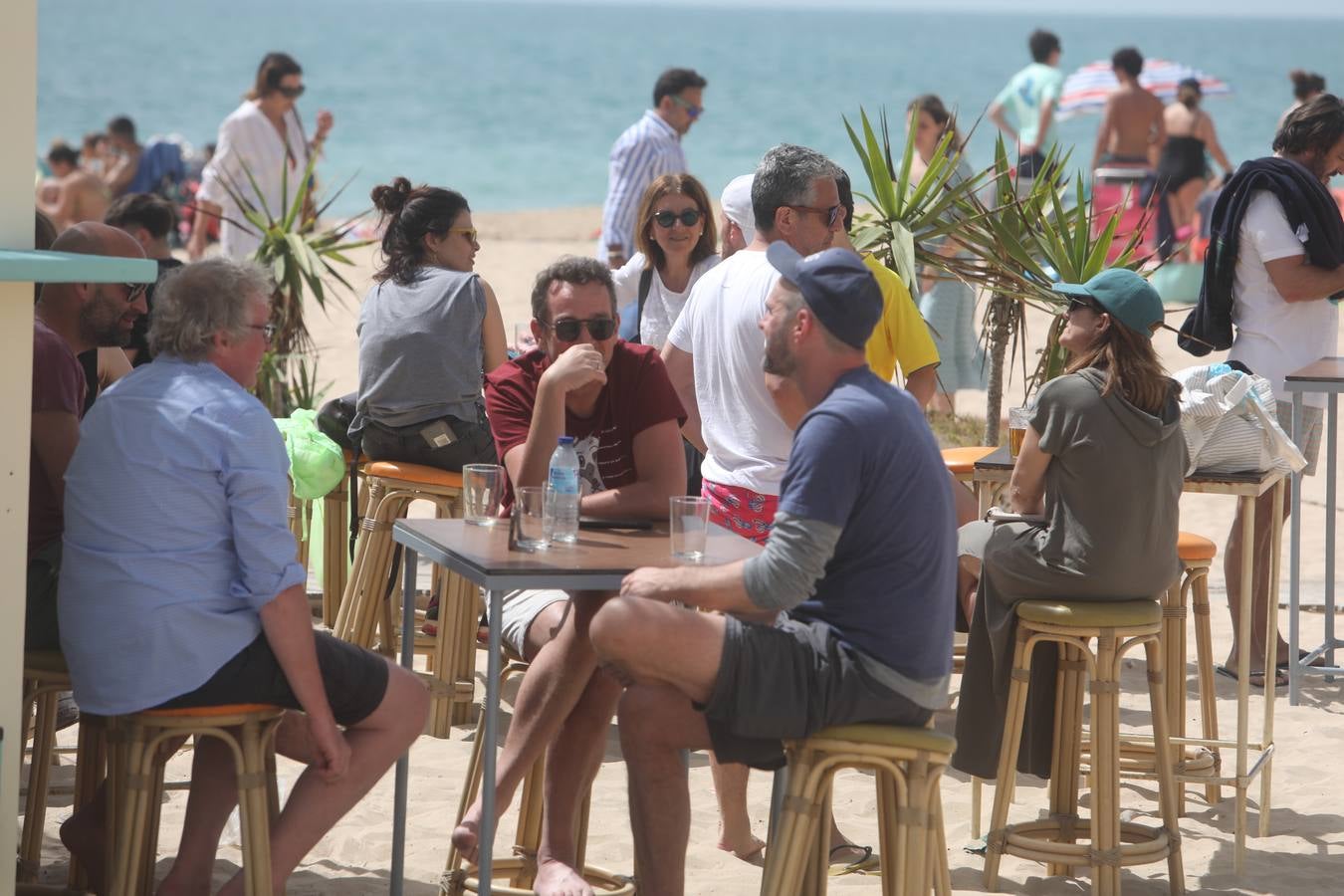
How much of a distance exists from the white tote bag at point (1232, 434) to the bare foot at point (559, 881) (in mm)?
1945

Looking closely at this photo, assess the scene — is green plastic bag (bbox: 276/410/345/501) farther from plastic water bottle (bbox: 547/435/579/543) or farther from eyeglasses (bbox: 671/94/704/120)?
eyeglasses (bbox: 671/94/704/120)

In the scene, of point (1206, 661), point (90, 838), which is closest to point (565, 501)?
point (90, 838)

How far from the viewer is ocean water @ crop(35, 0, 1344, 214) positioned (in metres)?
51.8

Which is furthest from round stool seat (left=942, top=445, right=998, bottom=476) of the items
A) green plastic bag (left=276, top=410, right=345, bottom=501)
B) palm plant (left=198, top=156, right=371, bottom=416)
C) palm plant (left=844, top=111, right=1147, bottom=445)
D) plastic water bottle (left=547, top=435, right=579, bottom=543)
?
palm plant (left=198, top=156, right=371, bottom=416)

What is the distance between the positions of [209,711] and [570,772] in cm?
81

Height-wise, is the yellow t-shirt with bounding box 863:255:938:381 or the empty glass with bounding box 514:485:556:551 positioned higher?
the yellow t-shirt with bounding box 863:255:938:381

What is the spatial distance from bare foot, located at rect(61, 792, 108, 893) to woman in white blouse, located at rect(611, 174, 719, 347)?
277cm

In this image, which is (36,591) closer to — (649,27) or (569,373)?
(569,373)

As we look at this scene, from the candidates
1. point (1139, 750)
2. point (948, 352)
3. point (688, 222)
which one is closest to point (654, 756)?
point (1139, 750)

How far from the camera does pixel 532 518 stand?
330 centimetres

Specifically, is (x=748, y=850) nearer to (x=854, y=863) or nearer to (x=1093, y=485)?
(x=854, y=863)

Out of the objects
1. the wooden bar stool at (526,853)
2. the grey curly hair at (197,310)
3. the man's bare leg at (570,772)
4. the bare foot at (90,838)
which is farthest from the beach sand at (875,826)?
the grey curly hair at (197,310)

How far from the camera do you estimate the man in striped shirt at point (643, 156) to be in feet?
27.3

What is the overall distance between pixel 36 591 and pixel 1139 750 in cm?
278
